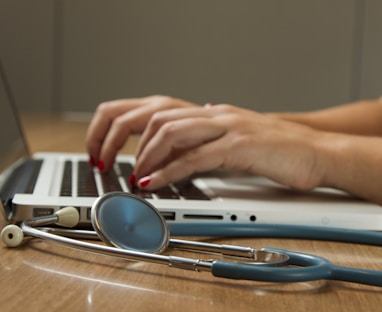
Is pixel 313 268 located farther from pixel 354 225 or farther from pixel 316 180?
pixel 316 180

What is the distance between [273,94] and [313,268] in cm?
293

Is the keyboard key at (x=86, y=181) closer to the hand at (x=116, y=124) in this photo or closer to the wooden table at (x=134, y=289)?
the hand at (x=116, y=124)

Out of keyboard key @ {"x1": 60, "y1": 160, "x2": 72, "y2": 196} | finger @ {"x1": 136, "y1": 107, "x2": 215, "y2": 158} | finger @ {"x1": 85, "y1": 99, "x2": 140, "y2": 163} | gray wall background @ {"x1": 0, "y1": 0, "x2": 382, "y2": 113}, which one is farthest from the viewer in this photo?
gray wall background @ {"x1": 0, "y1": 0, "x2": 382, "y2": 113}

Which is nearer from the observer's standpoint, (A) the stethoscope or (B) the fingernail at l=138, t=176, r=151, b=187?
(A) the stethoscope

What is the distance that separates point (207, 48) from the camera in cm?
334

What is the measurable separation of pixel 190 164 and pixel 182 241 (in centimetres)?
28

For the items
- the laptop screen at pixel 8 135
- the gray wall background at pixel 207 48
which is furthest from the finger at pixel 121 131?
the gray wall background at pixel 207 48

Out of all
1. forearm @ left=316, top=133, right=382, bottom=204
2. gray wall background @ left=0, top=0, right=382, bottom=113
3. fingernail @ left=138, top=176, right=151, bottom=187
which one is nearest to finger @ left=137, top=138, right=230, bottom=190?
fingernail @ left=138, top=176, right=151, bottom=187

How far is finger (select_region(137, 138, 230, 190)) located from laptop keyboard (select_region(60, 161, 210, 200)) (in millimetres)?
13

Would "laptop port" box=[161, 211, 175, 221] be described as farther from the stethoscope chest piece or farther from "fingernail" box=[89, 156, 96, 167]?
"fingernail" box=[89, 156, 96, 167]

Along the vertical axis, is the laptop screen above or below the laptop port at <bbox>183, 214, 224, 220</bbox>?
below

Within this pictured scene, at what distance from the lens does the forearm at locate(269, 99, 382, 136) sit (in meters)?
1.27

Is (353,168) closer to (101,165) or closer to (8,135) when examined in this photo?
(101,165)

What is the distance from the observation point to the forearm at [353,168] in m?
0.82
